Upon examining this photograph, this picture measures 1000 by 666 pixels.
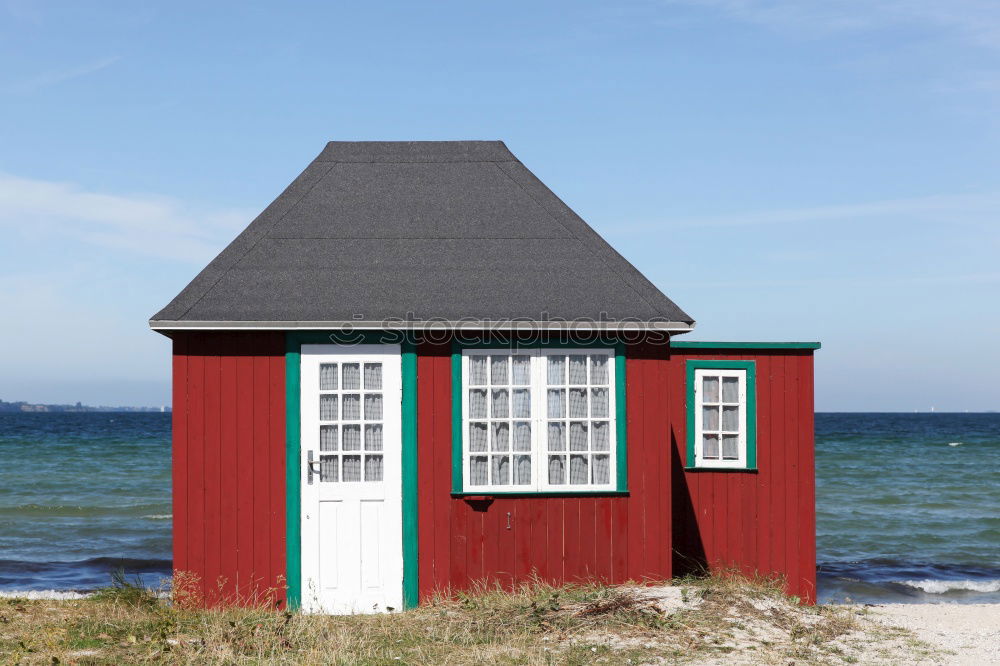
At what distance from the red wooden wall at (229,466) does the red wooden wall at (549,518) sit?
158cm

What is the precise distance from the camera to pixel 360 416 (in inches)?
405

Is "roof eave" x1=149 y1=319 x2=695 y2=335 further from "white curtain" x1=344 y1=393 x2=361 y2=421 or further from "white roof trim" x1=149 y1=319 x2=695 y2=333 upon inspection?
"white curtain" x1=344 y1=393 x2=361 y2=421

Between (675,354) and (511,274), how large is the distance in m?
2.31

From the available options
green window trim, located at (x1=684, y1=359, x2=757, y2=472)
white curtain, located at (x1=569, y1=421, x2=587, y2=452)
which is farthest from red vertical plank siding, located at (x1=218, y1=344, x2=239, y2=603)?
green window trim, located at (x1=684, y1=359, x2=757, y2=472)

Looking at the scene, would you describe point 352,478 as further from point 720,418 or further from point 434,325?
point 720,418

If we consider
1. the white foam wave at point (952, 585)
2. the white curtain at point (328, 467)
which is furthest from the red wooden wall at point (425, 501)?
the white foam wave at point (952, 585)

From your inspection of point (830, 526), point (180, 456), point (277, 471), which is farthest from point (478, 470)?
point (830, 526)

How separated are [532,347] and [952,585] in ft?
38.0

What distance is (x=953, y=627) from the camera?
1183cm

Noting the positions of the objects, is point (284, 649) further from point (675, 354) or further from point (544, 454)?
point (675, 354)

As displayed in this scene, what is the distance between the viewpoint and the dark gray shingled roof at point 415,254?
405 inches

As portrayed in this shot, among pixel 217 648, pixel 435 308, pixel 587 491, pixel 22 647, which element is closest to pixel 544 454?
pixel 587 491

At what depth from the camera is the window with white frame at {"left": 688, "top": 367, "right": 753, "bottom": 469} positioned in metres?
11.5

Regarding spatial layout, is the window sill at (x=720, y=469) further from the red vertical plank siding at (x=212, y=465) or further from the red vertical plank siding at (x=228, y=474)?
the red vertical plank siding at (x=212, y=465)
